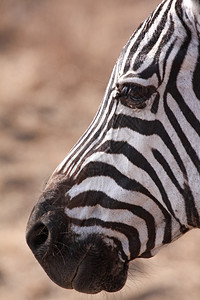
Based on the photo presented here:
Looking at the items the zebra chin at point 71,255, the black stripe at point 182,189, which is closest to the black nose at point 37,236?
the zebra chin at point 71,255

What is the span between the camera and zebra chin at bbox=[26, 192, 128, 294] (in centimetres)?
329

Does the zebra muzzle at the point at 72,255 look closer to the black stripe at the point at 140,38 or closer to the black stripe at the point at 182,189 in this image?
the black stripe at the point at 182,189

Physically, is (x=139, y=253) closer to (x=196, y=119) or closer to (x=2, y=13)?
(x=196, y=119)

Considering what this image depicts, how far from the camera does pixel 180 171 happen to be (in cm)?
314

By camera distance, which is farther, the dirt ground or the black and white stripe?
the dirt ground

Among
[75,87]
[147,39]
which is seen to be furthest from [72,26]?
[147,39]

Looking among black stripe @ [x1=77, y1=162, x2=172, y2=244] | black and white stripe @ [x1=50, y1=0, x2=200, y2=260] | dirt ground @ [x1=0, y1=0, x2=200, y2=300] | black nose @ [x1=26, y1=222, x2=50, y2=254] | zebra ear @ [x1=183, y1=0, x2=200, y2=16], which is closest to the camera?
zebra ear @ [x1=183, y1=0, x2=200, y2=16]

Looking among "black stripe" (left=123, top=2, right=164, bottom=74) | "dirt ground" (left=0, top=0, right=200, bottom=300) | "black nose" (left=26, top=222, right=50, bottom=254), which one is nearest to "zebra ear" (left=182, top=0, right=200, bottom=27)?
"black stripe" (left=123, top=2, right=164, bottom=74)

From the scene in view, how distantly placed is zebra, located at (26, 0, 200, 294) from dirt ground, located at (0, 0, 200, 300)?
3895 millimetres

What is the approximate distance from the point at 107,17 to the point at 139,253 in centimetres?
978

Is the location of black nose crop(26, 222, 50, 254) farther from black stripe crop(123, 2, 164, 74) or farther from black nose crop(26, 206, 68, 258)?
black stripe crop(123, 2, 164, 74)

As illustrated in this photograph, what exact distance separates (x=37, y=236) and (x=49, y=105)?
830cm

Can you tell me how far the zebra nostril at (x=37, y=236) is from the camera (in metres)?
3.36

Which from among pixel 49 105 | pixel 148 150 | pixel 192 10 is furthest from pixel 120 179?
pixel 49 105
